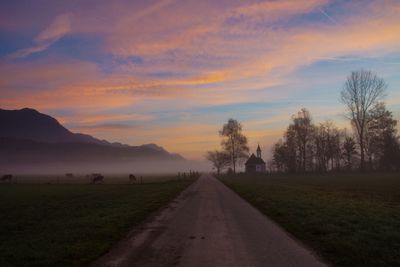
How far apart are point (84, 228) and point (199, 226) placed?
4447mm

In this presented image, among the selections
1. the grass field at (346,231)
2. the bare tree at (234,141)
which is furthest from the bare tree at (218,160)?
the grass field at (346,231)

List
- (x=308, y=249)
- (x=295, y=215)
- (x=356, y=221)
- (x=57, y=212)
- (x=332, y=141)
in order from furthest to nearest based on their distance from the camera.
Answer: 1. (x=332, y=141)
2. (x=57, y=212)
3. (x=295, y=215)
4. (x=356, y=221)
5. (x=308, y=249)

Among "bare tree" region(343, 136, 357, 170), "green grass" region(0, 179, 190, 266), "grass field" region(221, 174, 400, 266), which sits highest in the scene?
"bare tree" region(343, 136, 357, 170)

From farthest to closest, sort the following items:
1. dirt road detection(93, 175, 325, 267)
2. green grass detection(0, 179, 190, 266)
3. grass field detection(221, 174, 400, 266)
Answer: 1. grass field detection(221, 174, 400, 266)
2. green grass detection(0, 179, 190, 266)
3. dirt road detection(93, 175, 325, 267)

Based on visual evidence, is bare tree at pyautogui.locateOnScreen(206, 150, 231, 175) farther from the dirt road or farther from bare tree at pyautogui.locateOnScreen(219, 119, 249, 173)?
the dirt road

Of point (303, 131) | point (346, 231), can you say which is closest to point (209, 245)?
point (346, 231)

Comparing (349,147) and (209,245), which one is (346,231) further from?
(349,147)

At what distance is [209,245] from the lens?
11.7 m

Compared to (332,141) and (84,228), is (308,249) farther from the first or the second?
(332,141)

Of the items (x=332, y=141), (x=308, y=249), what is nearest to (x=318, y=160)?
(x=332, y=141)

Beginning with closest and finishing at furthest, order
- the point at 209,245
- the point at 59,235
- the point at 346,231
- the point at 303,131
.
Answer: the point at 209,245 < the point at 59,235 < the point at 346,231 < the point at 303,131

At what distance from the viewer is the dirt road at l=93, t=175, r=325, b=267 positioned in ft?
31.8

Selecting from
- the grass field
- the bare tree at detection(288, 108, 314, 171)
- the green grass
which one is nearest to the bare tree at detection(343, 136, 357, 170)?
the bare tree at detection(288, 108, 314, 171)

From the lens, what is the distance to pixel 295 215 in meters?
18.6
